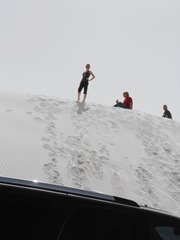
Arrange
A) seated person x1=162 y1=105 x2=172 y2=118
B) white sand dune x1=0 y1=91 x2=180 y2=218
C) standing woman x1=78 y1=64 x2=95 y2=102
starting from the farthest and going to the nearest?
1. seated person x1=162 y1=105 x2=172 y2=118
2. standing woman x1=78 y1=64 x2=95 y2=102
3. white sand dune x1=0 y1=91 x2=180 y2=218

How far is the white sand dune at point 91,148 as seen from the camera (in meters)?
10.6

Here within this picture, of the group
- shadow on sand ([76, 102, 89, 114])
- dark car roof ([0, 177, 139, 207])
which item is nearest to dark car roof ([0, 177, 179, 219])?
dark car roof ([0, 177, 139, 207])

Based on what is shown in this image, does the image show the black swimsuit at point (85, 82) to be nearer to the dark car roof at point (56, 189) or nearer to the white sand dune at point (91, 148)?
the white sand dune at point (91, 148)

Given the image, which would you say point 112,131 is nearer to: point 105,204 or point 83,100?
point 83,100

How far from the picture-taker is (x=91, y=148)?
1288 centimetres

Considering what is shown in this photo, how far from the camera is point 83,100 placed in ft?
57.3

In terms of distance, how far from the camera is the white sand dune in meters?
10.6

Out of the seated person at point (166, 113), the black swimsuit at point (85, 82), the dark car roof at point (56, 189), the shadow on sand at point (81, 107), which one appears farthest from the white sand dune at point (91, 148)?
the dark car roof at point (56, 189)

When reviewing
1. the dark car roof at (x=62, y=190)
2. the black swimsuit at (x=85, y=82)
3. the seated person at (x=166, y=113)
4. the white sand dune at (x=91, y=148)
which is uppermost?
the dark car roof at (x=62, y=190)

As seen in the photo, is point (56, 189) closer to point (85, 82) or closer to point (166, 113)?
point (85, 82)

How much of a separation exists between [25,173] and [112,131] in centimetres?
594

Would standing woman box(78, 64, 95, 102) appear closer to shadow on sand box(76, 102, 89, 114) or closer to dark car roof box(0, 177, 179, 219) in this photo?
shadow on sand box(76, 102, 89, 114)

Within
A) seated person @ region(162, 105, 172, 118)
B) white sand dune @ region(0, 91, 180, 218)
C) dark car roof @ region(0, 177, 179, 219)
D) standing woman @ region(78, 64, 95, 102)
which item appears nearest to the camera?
dark car roof @ region(0, 177, 179, 219)

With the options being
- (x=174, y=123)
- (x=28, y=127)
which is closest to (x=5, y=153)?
(x=28, y=127)
